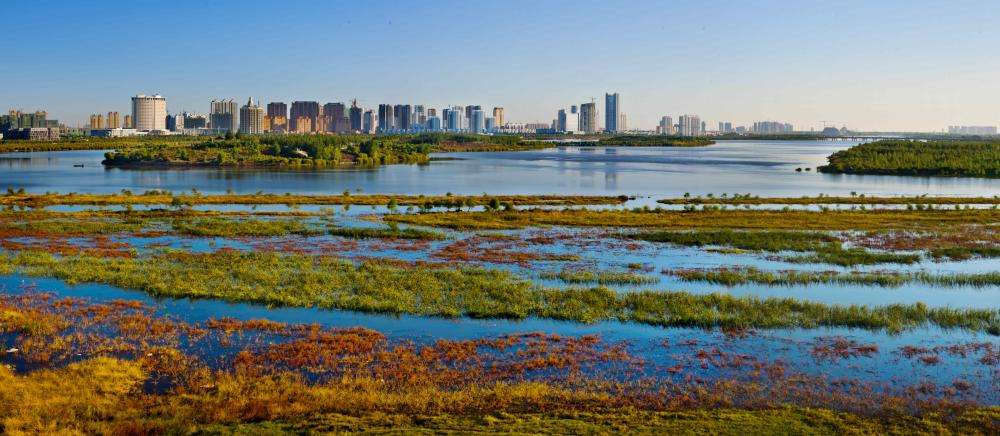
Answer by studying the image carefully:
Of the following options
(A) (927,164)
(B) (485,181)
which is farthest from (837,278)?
(A) (927,164)

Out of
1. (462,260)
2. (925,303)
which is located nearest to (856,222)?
(925,303)

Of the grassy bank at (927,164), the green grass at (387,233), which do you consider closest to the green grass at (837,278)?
the green grass at (387,233)

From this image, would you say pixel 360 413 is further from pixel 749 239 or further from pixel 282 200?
pixel 282 200

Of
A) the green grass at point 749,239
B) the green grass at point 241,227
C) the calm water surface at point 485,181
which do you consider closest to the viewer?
the green grass at point 749,239

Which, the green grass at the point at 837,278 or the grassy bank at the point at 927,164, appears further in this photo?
the grassy bank at the point at 927,164

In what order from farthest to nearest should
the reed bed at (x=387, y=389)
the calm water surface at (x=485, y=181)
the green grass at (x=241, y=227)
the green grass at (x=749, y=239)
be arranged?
the calm water surface at (x=485, y=181) < the green grass at (x=241, y=227) < the green grass at (x=749, y=239) < the reed bed at (x=387, y=389)

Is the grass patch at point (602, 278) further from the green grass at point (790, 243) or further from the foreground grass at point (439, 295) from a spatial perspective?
the green grass at point (790, 243)

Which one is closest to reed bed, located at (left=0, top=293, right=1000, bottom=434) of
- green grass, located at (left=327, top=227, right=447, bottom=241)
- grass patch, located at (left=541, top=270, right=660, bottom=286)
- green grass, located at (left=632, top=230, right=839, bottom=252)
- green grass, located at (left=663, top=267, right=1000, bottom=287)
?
grass patch, located at (left=541, top=270, right=660, bottom=286)
